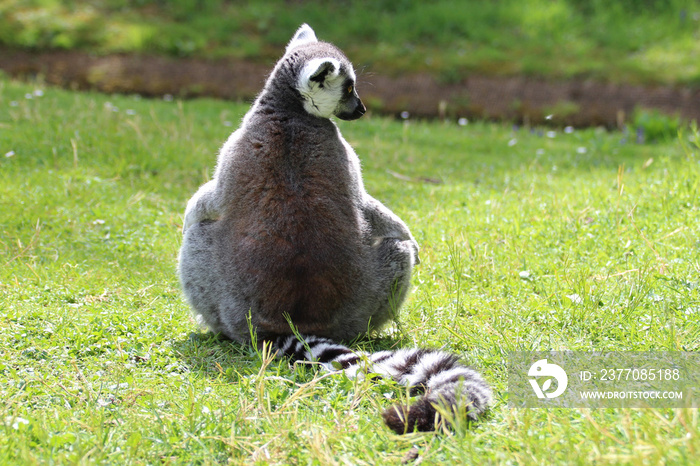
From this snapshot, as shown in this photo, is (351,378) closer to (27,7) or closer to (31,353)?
(31,353)

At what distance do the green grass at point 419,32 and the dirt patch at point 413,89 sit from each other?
287mm

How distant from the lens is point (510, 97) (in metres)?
11.2

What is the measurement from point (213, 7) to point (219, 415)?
1289 cm

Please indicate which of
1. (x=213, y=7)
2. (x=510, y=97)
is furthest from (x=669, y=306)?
(x=213, y=7)

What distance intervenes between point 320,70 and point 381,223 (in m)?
0.96

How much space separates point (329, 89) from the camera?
11.6 ft

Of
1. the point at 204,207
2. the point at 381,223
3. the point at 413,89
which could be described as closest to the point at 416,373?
the point at 381,223

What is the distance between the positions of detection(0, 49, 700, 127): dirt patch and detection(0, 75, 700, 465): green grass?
144 inches

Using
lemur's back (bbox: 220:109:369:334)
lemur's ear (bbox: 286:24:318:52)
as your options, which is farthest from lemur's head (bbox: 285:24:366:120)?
lemur's ear (bbox: 286:24:318:52)

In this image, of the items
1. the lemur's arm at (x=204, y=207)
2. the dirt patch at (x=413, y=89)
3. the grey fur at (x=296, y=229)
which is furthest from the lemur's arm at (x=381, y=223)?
the dirt patch at (x=413, y=89)

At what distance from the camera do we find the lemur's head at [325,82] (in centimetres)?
342

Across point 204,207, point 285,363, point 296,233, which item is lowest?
point 285,363

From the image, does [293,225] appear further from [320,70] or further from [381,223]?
[320,70]

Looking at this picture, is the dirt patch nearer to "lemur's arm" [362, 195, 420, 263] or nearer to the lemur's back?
"lemur's arm" [362, 195, 420, 263]
